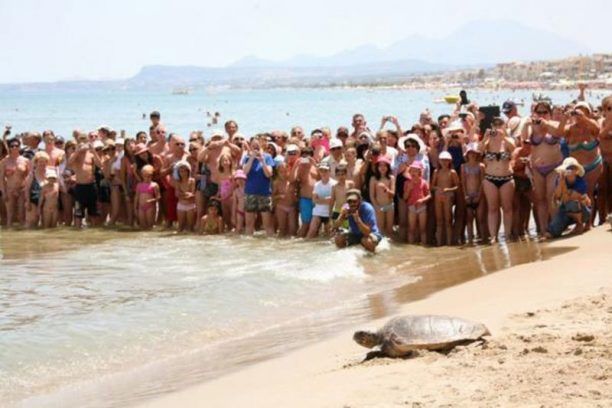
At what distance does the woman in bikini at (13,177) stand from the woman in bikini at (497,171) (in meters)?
7.41

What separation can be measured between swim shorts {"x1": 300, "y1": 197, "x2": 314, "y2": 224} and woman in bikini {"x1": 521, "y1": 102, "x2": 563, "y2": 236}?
287 cm

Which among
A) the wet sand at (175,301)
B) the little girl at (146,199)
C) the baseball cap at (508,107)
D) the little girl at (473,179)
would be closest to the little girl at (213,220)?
the wet sand at (175,301)

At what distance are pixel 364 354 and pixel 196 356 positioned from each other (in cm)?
159

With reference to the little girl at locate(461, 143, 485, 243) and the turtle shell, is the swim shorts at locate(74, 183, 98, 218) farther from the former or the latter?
the turtle shell

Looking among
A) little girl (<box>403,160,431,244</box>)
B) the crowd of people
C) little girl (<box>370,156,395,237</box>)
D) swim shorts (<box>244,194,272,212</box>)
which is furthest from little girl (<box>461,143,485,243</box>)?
swim shorts (<box>244,194,272,212</box>)

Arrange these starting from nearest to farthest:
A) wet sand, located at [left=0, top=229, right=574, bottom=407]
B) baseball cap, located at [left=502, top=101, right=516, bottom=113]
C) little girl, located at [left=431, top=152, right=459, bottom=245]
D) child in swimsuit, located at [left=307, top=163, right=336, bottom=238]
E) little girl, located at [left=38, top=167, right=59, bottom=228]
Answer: wet sand, located at [left=0, top=229, right=574, bottom=407]
little girl, located at [left=431, top=152, right=459, bottom=245]
child in swimsuit, located at [left=307, top=163, right=336, bottom=238]
baseball cap, located at [left=502, top=101, right=516, bottom=113]
little girl, located at [left=38, top=167, right=59, bottom=228]

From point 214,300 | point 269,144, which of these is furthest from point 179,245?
point 214,300

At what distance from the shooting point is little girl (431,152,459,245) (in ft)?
41.0

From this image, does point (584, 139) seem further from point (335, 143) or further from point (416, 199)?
point (335, 143)

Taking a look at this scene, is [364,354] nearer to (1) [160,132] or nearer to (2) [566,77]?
(1) [160,132]

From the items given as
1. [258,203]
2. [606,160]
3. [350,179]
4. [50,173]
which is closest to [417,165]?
[350,179]

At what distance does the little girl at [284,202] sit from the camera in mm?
13523

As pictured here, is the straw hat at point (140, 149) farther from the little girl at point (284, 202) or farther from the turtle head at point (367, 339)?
the turtle head at point (367, 339)

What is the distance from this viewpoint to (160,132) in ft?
49.4
